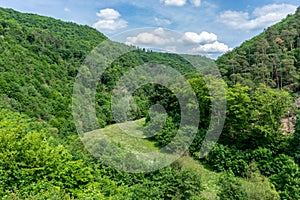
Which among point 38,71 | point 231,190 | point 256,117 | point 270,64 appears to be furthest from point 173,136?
point 38,71

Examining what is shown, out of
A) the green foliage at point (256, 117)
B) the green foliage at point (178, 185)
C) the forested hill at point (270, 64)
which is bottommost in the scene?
the green foliage at point (178, 185)

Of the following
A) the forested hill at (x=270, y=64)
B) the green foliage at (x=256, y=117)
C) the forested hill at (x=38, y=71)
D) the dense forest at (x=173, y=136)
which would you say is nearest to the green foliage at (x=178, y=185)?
the dense forest at (x=173, y=136)

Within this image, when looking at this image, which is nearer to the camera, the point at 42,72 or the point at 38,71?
the point at 38,71

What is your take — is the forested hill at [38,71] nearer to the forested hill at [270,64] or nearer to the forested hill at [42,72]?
the forested hill at [42,72]

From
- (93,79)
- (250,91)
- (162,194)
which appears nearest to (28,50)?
(93,79)

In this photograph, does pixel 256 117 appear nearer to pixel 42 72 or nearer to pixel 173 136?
pixel 173 136

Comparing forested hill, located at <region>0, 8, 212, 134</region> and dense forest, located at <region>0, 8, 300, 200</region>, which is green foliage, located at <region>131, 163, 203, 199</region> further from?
forested hill, located at <region>0, 8, 212, 134</region>

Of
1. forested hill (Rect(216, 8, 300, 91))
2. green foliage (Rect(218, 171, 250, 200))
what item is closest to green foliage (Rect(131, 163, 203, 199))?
green foliage (Rect(218, 171, 250, 200))
